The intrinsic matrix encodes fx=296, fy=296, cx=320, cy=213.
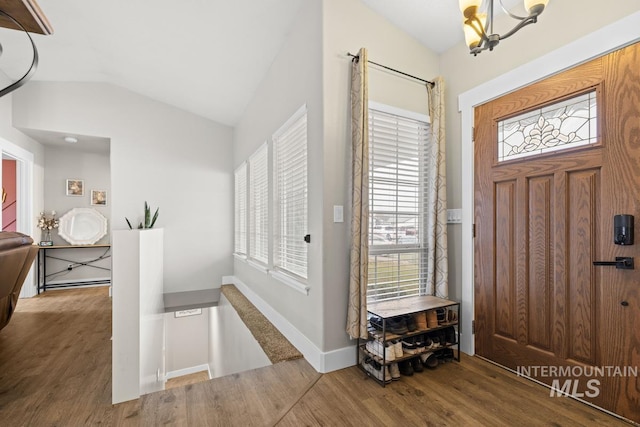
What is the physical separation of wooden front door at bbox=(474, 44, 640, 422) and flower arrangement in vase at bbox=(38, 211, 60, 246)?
20.2 ft

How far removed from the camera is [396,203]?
2.44m

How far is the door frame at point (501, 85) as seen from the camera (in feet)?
5.25

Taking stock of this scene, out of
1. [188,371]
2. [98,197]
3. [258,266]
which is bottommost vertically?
[188,371]

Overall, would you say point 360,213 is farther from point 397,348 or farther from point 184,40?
point 184,40

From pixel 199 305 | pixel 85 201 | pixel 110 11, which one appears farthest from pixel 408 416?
pixel 85 201

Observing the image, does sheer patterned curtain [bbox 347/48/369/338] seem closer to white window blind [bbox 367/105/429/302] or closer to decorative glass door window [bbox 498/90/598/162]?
white window blind [bbox 367/105/429/302]

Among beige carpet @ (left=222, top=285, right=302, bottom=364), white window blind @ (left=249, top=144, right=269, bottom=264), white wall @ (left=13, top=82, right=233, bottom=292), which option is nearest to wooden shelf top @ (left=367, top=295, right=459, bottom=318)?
beige carpet @ (left=222, top=285, right=302, bottom=364)

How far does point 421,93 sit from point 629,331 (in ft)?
6.84

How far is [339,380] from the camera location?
1986 millimetres

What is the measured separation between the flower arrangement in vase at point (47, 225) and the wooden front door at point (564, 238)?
6.14 meters

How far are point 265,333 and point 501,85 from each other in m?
2.85

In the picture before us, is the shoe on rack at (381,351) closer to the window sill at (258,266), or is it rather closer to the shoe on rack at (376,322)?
the shoe on rack at (376,322)

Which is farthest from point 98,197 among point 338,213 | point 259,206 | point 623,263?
point 623,263

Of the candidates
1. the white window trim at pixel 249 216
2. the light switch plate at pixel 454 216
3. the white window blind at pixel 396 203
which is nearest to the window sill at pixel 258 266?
the white window trim at pixel 249 216
